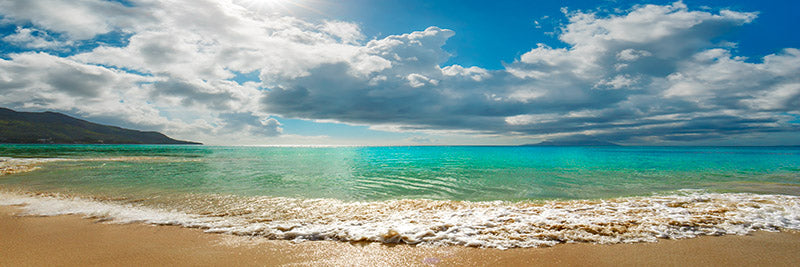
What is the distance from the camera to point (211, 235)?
28.5 ft

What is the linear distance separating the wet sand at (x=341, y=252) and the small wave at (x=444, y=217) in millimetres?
466

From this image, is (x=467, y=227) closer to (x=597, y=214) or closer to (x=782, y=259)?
(x=597, y=214)

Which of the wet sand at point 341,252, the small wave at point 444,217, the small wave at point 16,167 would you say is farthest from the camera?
the small wave at point 16,167

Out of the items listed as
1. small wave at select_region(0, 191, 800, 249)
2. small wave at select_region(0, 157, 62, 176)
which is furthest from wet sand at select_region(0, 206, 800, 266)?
small wave at select_region(0, 157, 62, 176)

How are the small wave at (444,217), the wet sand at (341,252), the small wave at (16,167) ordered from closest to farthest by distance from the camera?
1. the wet sand at (341,252)
2. the small wave at (444,217)
3. the small wave at (16,167)

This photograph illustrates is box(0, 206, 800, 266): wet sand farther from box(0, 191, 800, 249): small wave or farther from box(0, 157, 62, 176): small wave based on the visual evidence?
box(0, 157, 62, 176): small wave

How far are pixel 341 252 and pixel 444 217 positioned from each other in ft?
14.3

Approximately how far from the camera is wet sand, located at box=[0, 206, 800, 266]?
6652 millimetres

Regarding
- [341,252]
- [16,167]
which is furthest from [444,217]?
[16,167]

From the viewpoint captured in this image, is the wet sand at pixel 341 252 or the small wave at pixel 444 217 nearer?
the wet sand at pixel 341 252

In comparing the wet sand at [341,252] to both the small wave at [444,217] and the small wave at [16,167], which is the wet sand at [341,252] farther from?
the small wave at [16,167]

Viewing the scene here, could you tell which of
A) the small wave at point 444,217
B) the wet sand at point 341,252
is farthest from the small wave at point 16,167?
the wet sand at point 341,252

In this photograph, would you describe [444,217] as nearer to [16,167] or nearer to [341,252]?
[341,252]

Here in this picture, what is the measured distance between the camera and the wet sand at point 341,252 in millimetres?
6652
